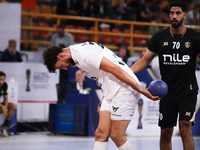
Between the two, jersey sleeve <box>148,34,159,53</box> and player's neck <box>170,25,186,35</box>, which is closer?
player's neck <box>170,25,186,35</box>

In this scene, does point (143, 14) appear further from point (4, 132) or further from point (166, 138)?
point (166, 138)

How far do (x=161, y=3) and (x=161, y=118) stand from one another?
1251 centimetres

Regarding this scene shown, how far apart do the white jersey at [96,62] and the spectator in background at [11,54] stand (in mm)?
6141

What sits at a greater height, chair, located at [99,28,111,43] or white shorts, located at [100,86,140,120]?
chair, located at [99,28,111,43]

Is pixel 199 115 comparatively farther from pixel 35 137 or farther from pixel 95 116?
pixel 35 137

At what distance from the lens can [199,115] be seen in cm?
865

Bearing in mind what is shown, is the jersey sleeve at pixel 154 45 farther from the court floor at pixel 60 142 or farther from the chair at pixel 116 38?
the chair at pixel 116 38

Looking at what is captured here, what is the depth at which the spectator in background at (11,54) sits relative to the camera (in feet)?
32.2

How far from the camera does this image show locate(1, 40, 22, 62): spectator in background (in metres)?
9.81

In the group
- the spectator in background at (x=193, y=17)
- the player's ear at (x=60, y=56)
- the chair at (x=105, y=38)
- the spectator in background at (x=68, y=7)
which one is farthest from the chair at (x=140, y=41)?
the player's ear at (x=60, y=56)

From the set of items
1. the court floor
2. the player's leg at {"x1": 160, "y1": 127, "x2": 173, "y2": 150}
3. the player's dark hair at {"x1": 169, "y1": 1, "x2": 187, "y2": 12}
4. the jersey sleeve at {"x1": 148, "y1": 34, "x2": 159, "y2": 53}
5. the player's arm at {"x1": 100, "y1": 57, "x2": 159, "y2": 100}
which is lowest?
the court floor

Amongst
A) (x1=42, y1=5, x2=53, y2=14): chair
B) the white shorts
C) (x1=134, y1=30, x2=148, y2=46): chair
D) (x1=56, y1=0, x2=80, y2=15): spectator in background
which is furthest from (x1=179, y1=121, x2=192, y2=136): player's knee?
(x1=42, y1=5, x2=53, y2=14): chair

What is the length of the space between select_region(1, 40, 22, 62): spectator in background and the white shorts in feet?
20.5

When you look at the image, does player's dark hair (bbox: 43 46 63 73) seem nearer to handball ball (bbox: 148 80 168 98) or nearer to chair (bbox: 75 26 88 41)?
handball ball (bbox: 148 80 168 98)
